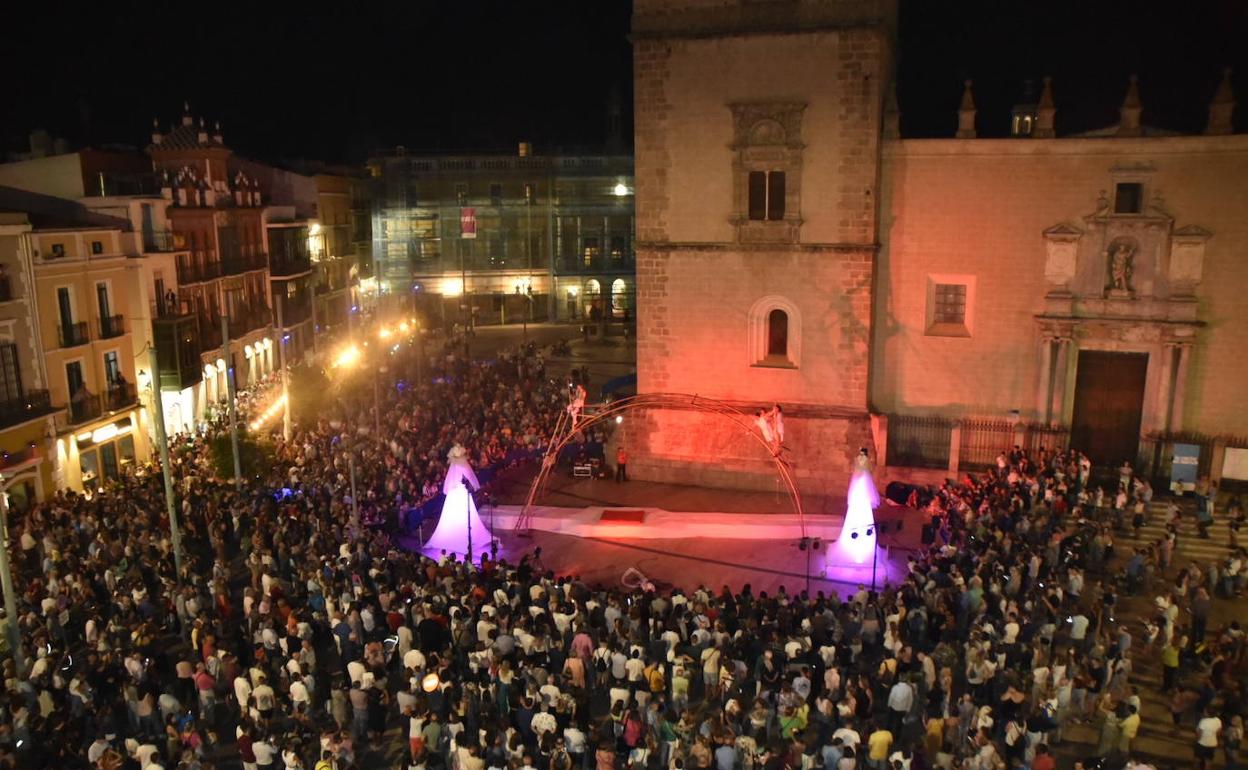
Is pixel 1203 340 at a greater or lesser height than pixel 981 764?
greater

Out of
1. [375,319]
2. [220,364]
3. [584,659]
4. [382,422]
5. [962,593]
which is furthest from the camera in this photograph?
[375,319]

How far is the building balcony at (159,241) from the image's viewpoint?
33938 millimetres

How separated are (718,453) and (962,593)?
11.5 meters

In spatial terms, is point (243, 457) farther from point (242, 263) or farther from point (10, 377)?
point (242, 263)

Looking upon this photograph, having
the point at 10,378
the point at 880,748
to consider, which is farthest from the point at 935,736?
the point at 10,378

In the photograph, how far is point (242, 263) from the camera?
4247 cm

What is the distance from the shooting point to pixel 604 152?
60.7 meters

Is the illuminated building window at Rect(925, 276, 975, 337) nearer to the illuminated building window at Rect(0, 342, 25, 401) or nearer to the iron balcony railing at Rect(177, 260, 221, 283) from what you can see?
the illuminated building window at Rect(0, 342, 25, 401)

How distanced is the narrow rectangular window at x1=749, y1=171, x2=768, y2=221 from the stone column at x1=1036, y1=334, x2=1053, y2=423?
27.4ft

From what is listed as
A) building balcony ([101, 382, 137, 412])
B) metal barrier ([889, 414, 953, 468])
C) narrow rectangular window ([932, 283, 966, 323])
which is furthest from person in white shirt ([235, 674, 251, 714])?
narrow rectangular window ([932, 283, 966, 323])

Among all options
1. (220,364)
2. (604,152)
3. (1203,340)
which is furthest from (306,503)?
(604,152)

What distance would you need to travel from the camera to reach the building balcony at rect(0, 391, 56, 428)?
26219 millimetres

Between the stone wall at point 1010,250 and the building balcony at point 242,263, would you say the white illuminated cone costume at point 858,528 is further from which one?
the building balcony at point 242,263

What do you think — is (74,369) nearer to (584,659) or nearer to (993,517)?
(584,659)
